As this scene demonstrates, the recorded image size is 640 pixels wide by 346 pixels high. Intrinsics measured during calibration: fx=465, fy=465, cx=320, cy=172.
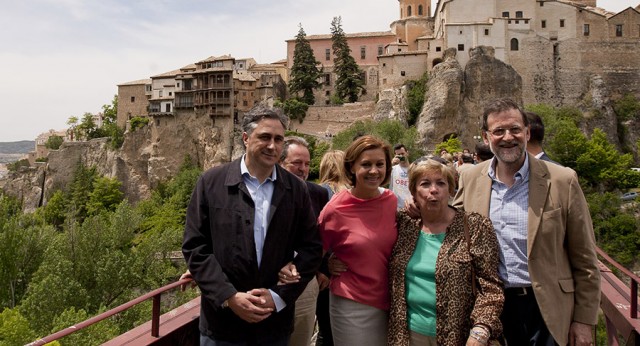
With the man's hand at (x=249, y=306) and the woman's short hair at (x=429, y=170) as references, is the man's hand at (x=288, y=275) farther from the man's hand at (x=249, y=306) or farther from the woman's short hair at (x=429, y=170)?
the woman's short hair at (x=429, y=170)

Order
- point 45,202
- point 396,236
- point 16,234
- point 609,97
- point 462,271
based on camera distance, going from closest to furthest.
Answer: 1. point 462,271
2. point 396,236
3. point 16,234
4. point 609,97
5. point 45,202

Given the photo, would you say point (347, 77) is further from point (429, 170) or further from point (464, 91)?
point (429, 170)

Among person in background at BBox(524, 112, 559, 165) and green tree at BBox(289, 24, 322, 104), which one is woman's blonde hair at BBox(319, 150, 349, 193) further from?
green tree at BBox(289, 24, 322, 104)

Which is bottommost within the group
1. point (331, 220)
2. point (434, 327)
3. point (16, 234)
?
point (16, 234)

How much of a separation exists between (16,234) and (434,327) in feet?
102

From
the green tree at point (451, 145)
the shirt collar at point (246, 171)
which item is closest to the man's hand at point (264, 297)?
the shirt collar at point (246, 171)

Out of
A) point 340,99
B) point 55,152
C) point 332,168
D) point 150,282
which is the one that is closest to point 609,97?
point 340,99

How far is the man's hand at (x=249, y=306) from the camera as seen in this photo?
3.05 m

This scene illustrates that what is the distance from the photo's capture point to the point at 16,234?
91.1 ft

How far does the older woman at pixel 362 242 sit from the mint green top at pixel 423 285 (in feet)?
0.79

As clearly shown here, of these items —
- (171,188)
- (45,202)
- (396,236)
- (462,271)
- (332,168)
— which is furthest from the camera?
(45,202)

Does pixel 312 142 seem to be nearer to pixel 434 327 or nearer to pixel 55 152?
pixel 55 152

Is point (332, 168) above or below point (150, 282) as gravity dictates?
above

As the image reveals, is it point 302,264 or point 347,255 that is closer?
point 302,264
